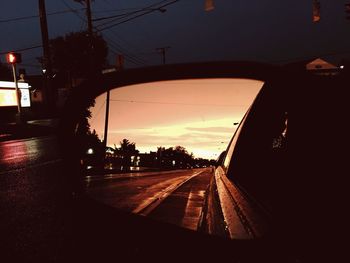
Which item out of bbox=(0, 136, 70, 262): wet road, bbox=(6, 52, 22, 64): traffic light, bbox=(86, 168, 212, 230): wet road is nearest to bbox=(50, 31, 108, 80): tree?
bbox=(6, 52, 22, 64): traffic light

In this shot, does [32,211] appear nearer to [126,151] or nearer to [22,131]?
[126,151]

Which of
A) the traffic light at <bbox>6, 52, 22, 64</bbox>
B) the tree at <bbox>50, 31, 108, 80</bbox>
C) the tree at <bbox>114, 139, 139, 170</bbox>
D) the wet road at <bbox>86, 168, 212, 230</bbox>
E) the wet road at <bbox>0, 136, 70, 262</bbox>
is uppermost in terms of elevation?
the tree at <bbox>50, 31, 108, 80</bbox>

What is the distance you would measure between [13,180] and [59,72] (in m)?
65.5

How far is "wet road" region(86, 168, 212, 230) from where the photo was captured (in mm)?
1988

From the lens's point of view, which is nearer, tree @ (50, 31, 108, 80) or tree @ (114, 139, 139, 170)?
tree @ (114, 139, 139, 170)

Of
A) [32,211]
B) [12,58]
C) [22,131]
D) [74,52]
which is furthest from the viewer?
[74,52]

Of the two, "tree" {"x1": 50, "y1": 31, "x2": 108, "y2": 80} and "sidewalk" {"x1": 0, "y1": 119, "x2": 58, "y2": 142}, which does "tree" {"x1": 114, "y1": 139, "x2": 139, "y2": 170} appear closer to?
"sidewalk" {"x1": 0, "y1": 119, "x2": 58, "y2": 142}

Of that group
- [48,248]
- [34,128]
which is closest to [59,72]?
[34,128]

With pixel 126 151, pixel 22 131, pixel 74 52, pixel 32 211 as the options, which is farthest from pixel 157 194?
pixel 74 52

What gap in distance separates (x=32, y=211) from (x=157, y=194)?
4589 millimetres

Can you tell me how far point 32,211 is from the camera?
6.32 metres

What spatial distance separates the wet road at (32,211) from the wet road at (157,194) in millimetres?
251

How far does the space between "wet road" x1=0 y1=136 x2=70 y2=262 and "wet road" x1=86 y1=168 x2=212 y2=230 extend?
0.25 metres

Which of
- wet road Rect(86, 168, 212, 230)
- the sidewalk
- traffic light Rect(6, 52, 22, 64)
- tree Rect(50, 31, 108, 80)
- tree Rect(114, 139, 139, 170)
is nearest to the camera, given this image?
wet road Rect(86, 168, 212, 230)
